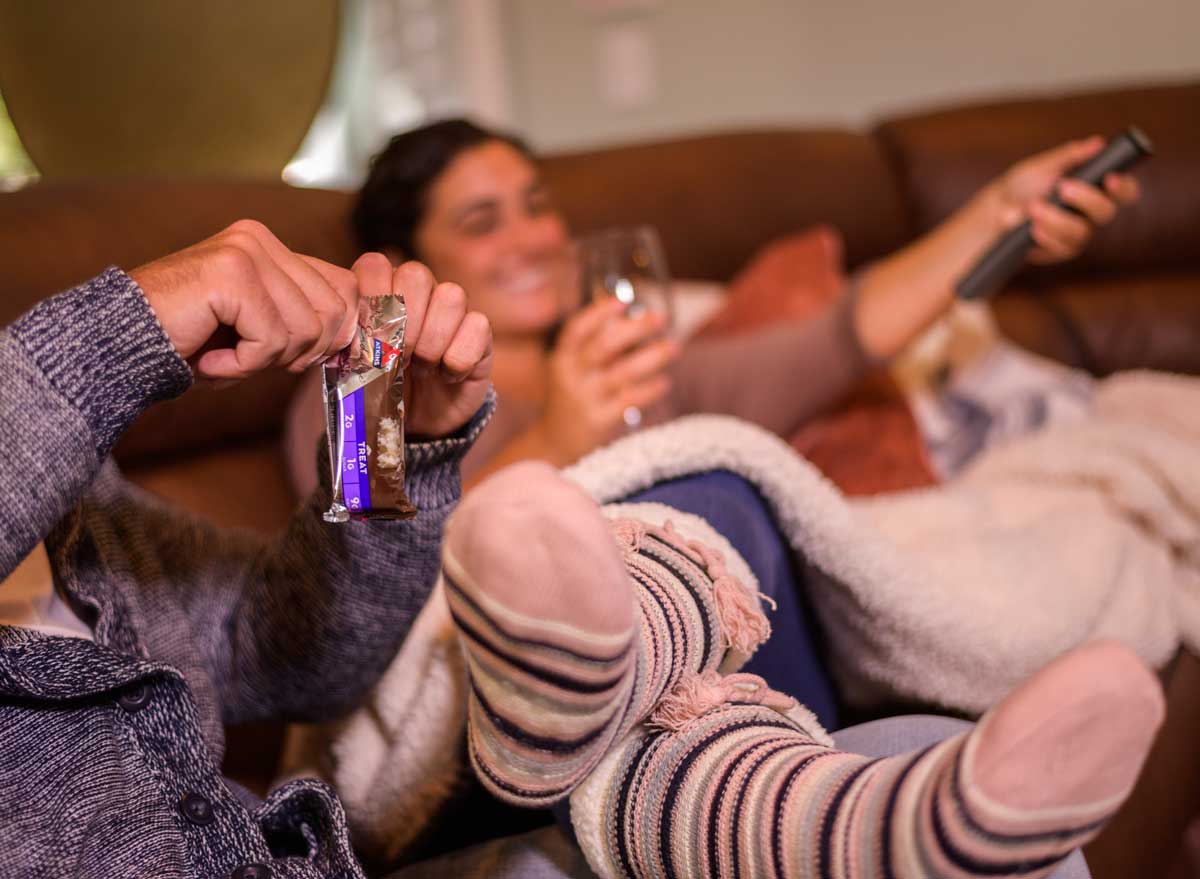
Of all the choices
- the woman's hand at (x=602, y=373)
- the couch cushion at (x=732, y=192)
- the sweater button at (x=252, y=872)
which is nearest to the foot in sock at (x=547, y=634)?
the sweater button at (x=252, y=872)

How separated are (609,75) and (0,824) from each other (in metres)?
2.14

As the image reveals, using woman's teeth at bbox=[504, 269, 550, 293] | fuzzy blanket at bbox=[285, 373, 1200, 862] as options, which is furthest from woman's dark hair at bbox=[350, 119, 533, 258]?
fuzzy blanket at bbox=[285, 373, 1200, 862]

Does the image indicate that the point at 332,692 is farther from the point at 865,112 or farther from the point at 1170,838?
the point at 865,112

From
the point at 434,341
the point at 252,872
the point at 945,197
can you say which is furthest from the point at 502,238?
the point at 945,197

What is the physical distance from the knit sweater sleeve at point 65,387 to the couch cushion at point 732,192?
3.59 feet

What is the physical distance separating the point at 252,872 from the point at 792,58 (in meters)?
2.19

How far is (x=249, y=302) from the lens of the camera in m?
0.44

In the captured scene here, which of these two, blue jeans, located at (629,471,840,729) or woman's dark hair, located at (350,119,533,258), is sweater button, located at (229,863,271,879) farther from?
woman's dark hair, located at (350,119,533,258)

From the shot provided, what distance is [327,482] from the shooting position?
2.02 feet

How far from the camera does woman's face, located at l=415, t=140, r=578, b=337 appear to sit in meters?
1.01

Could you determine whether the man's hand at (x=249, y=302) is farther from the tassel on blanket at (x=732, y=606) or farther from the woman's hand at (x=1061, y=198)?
the woman's hand at (x=1061, y=198)

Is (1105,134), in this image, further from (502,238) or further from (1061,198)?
(502,238)

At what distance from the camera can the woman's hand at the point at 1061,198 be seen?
3.38 ft

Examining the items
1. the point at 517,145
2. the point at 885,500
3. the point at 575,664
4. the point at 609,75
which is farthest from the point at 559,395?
the point at 609,75
